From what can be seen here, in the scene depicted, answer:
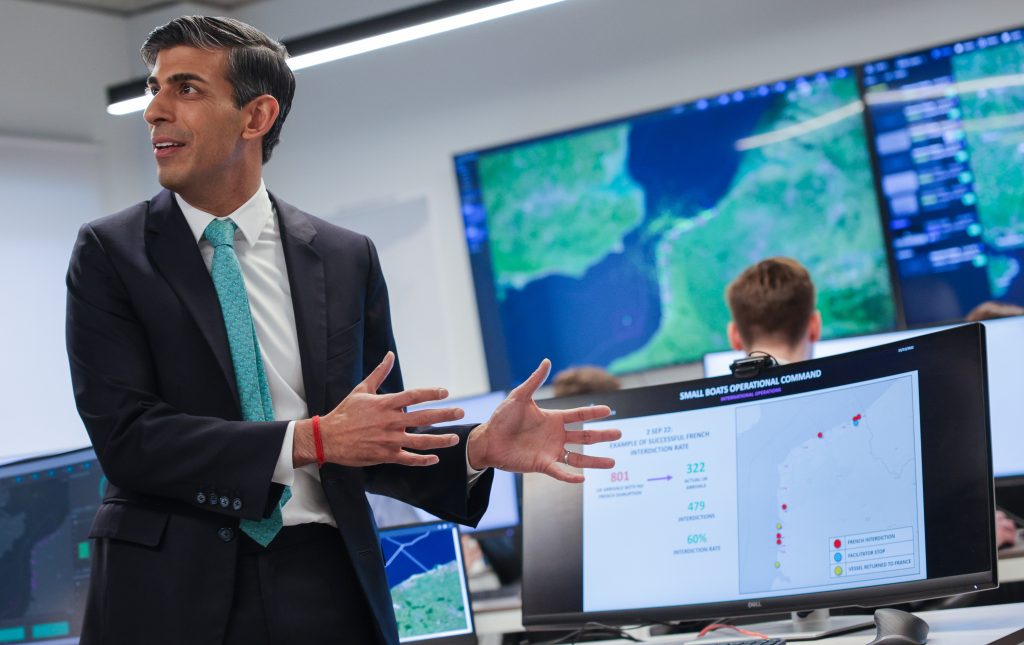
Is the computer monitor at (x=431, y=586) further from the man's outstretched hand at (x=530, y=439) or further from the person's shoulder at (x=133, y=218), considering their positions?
the person's shoulder at (x=133, y=218)

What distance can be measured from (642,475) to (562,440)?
294 millimetres

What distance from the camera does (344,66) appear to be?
5922 mm

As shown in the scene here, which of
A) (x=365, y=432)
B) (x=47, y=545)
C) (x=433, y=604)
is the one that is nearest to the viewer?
(x=365, y=432)

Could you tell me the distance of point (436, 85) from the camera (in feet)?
18.7

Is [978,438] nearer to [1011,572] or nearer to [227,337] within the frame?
[1011,572]

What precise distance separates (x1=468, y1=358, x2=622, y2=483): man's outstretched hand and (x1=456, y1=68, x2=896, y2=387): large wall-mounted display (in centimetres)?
330

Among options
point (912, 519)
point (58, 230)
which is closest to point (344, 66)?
point (58, 230)

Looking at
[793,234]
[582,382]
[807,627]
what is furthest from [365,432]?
[793,234]

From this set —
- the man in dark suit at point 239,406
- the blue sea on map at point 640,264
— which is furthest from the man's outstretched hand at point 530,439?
the blue sea on map at point 640,264

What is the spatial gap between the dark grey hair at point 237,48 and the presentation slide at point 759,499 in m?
0.87

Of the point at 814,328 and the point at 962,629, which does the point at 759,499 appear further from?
the point at 814,328

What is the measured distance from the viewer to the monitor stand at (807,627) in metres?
1.97

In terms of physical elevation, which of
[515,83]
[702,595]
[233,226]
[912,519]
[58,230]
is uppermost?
[515,83]

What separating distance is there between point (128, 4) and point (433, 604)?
14.6ft
